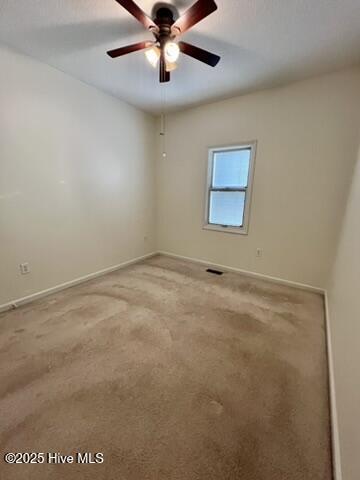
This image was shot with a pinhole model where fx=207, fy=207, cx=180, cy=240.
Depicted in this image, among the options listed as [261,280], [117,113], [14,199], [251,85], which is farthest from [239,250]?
[14,199]

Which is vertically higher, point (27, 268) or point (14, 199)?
point (14, 199)

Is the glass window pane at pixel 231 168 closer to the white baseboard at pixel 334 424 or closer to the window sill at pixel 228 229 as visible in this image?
the window sill at pixel 228 229

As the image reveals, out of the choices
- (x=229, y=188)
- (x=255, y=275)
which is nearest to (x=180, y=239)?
(x=229, y=188)

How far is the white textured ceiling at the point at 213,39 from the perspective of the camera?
156cm

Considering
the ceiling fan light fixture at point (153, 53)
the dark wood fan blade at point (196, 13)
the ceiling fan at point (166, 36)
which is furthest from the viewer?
the ceiling fan light fixture at point (153, 53)

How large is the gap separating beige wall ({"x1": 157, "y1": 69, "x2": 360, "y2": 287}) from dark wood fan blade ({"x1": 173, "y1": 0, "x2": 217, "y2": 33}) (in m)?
1.73

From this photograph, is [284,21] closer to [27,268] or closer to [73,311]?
[73,311]

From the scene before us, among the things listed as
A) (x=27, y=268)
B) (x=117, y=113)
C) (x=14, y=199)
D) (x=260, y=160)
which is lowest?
(x=27, y=268)

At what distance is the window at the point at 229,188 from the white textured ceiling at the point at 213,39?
33.9 inches

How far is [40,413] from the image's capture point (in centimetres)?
122

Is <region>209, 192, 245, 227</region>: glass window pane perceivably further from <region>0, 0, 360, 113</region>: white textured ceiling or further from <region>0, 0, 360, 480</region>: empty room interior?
<region>0, 0, 360, 113</region>: white textured ceiling

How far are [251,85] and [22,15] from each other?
239cm

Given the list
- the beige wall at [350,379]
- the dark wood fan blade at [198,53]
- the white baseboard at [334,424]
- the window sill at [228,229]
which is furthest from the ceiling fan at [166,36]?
the white baseboard at [334,424]

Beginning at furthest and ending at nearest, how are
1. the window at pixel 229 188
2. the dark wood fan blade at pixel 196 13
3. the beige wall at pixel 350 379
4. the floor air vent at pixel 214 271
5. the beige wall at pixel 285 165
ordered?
the floor air vent at pixel 214 271 → the window at pixel 229 188 → the beige wall at pixel 285 165 → the dark wood fan blade at pixel 196 13 → the beige wall at pixel 350 379
